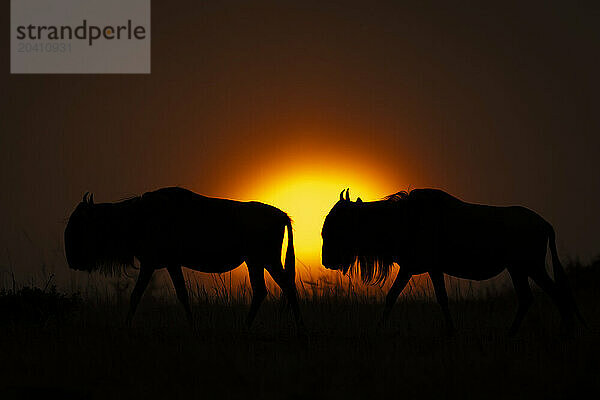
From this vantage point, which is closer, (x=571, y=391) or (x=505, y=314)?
(x=571, y=391)

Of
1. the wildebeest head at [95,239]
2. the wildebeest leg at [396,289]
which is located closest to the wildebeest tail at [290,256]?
the wildebeest leg at [396,289]

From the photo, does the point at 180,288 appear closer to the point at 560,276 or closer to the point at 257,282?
the point at 257,282

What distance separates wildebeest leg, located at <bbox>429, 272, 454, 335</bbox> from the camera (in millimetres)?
9391

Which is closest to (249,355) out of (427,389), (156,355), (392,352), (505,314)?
(156,355)

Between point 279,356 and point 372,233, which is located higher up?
point 372,233

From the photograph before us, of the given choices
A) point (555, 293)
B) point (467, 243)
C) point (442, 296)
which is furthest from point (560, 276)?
point (442, 296)

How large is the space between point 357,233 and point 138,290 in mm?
3104

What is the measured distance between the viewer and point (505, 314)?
12.2m

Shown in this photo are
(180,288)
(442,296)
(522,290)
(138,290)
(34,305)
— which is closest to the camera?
(442,296)

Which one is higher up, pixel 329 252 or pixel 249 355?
pixel 329 252

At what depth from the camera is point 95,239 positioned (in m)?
11.0

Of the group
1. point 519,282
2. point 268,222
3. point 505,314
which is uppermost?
point 268,222

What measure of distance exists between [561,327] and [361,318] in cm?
277

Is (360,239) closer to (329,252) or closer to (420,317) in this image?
(329,252)
